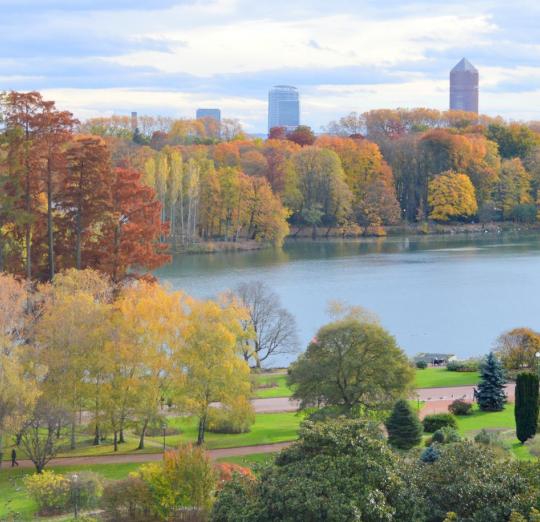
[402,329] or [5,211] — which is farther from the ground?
[5,211]

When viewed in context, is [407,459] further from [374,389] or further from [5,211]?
[5,211]

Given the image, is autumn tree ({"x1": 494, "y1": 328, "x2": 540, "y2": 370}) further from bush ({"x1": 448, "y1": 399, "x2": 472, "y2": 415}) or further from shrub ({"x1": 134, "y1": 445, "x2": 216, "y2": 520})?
shrub ({"x1": 134, "y1": 445, "x2": 216, "y2": 520})

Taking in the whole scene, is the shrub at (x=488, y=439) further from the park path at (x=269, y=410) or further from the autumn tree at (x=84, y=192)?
the autumn tree at (x=84, y=192)

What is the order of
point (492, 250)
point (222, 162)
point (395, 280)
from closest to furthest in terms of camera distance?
point (395, 280), point (492, 250), point (222, 162)

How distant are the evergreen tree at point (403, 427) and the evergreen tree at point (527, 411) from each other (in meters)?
2.82

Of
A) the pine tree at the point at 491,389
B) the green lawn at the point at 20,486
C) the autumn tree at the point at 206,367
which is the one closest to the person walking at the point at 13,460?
the green lawn at the point at 20,486

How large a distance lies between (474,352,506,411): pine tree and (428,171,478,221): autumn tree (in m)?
75.6

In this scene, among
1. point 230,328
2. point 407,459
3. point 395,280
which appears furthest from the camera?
point 395,280

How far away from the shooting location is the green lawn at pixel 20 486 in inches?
928

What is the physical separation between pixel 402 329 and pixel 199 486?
99.2 feet

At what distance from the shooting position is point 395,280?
67.9 meters

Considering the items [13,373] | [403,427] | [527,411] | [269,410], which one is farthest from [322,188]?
[13,373]

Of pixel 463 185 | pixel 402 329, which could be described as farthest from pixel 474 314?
pixel 463 185

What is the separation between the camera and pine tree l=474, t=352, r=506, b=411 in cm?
3369
